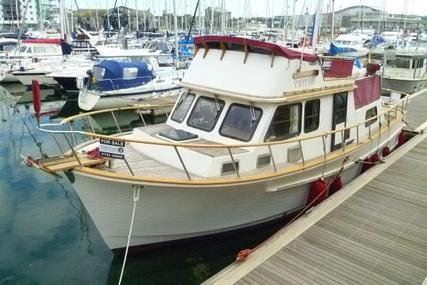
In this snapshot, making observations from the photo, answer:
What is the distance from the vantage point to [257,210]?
26.9ft

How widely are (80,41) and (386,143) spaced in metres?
29.3

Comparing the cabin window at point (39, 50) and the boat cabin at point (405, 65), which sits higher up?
the cabin window at point (39, 50)

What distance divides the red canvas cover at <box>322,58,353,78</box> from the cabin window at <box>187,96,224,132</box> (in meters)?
2.47

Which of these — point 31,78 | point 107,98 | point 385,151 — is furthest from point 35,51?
point 385,151

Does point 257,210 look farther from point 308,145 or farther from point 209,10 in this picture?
point 209,10

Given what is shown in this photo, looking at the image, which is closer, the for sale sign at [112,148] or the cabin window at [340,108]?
the for sale sign at [112,148]

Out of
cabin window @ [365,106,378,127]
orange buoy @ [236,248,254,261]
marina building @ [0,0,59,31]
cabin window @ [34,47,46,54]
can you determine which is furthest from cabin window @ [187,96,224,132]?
marina building @ [0,0,59,31]

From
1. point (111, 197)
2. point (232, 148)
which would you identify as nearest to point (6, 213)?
point (111, 197)

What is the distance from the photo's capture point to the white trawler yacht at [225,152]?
22.5 feet

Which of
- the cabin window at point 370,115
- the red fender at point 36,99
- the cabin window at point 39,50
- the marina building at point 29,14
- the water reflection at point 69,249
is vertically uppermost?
the marina building at point 29,14

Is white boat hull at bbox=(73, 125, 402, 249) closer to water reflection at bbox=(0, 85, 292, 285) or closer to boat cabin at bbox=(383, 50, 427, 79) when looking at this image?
water reflection at bbox=(0, 85, 292, 285)

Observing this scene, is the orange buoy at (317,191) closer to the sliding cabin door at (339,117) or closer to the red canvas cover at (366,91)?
the sliding cabin door at (339,117)

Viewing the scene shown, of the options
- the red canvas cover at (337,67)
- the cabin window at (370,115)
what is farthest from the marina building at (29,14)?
the red canvas cover at (337,67)

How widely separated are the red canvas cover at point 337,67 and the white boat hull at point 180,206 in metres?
2.11
